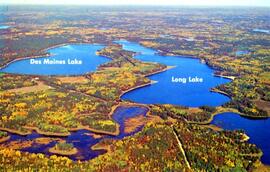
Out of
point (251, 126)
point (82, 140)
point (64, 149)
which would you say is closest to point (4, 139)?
point (64, 149)

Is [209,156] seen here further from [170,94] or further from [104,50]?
[104,50]

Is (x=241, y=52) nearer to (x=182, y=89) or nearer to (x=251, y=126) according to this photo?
(x=182, y=89)

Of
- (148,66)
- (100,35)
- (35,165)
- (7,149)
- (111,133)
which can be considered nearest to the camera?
(35,165)

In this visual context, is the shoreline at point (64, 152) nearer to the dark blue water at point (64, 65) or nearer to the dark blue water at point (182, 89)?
the dark blue water at point (182, 89)

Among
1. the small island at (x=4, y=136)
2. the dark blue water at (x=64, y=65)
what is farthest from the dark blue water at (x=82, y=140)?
the dark blue water at (x=64, y=65)

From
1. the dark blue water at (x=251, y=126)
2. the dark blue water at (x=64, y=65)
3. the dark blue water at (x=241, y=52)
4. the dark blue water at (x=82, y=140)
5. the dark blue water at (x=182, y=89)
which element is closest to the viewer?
the dark blue water at (x=82, y=140)

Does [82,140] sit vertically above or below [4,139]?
above

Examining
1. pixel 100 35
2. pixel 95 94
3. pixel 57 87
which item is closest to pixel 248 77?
pixel 95 94
